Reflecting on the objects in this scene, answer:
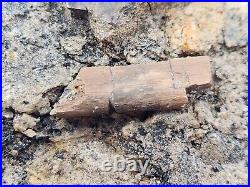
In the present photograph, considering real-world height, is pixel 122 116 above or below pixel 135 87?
below

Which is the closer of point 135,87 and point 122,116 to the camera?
point 135,87

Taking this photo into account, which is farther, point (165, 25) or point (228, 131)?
point (165, 25)

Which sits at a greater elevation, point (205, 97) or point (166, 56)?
point (166, 56)

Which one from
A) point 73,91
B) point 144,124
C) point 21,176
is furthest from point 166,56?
point 21,176

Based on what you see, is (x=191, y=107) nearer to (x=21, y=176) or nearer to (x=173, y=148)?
(x=173, y=148)
